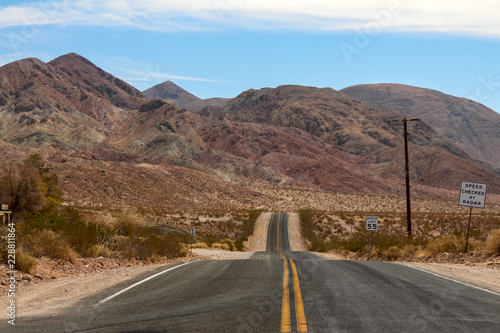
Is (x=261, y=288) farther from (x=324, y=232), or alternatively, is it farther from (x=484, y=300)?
(x=324, y=232)

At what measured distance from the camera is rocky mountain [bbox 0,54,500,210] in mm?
88250

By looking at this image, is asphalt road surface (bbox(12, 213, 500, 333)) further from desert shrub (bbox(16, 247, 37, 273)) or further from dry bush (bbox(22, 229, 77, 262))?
dry bush (bbox(22, 229, 77, 262))

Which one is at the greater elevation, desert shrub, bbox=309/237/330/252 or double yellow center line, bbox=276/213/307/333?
double yellow center line, bbox=276/213/307/333

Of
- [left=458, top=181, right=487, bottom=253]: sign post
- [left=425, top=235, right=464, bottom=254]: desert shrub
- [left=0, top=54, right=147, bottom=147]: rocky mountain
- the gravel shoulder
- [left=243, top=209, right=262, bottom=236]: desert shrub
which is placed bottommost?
[left=243, top=209, right=262, bottom=236]: desert shrub

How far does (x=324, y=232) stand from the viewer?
184 feet

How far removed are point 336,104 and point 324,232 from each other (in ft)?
437

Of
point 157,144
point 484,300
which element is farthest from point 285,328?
point 157,144

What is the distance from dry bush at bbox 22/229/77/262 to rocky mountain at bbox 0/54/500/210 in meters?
61.2

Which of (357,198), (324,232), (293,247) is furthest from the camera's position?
(357,198)

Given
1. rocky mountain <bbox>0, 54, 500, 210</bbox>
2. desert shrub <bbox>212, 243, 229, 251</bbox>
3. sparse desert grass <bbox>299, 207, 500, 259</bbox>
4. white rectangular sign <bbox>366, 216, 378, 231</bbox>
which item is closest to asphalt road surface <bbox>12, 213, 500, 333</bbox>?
sparse desert grass <bbox>299, 207, 500, 259</bbox>

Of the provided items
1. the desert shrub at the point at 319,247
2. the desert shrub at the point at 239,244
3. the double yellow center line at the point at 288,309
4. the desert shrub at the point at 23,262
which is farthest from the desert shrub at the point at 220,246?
the double yellow center line at the point at 288,309

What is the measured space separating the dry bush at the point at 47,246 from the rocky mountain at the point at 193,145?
61154 mm

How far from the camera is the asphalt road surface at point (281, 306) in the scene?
21.5ft

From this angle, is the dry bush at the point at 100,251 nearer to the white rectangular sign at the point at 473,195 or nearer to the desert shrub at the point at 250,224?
the white rectangular sign at the point at 473,195
